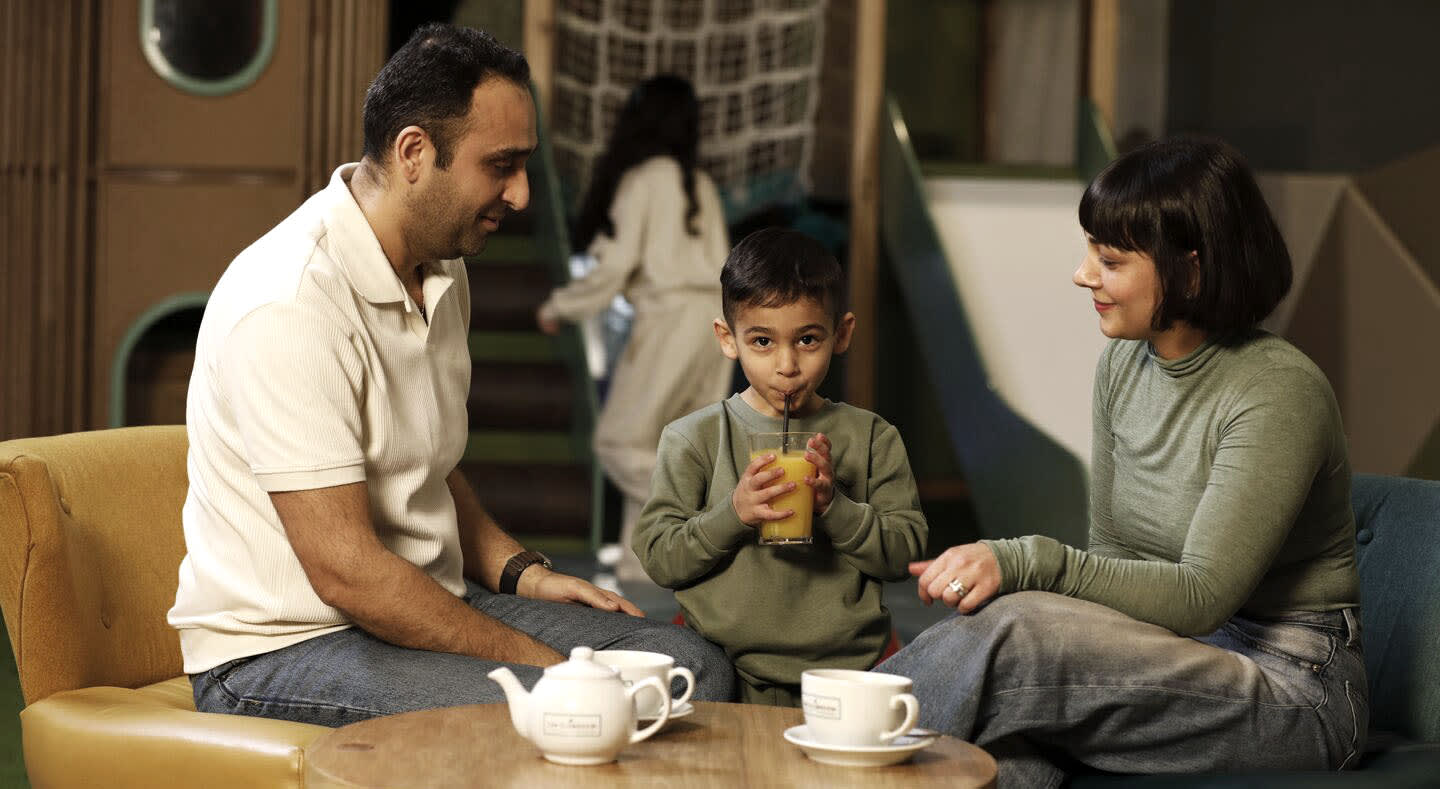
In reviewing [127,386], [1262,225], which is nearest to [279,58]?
[127,386]

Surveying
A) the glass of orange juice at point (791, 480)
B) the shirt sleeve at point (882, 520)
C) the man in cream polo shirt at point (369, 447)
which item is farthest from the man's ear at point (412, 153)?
the shirt sleeve at point (882, 520)

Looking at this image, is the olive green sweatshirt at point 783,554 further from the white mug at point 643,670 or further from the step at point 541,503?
the step at point 541,503

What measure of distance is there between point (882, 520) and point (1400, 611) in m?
0.83

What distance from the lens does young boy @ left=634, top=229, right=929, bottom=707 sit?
7.66ft

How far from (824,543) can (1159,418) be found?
0.56 meters

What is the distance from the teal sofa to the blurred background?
217 cm

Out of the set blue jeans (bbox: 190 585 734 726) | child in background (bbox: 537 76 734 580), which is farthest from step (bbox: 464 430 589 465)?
blue jeans (bbox: 190 585 734 726)

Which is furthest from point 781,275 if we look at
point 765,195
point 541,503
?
point 765,195

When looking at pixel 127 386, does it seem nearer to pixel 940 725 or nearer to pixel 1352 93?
pixel 940 725

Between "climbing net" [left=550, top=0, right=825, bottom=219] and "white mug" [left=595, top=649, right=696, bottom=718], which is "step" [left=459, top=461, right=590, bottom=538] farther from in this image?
"white mug" [left=595, top=649, right=696, bottom=718]

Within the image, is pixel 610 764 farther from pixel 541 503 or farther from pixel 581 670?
pixel 541 503

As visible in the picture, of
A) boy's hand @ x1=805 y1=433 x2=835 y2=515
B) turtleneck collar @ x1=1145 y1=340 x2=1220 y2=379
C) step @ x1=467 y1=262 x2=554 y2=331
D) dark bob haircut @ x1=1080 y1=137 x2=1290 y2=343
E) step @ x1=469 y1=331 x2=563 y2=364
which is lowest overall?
step @ x1=469 y1=331 x2=563 y2=364

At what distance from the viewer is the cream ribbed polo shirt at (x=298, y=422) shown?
202 centimetres

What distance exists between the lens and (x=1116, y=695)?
A: 188 cm
